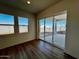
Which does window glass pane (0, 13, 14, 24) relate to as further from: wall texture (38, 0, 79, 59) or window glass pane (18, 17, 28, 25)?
wall texture (38, 0, 79, 59)

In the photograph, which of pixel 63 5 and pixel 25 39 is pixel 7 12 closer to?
pixel 25 39

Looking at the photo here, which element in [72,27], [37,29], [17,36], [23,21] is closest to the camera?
[72,27]

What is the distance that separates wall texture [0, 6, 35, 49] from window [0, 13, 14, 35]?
0.25m

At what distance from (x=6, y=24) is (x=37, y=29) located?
2785mm

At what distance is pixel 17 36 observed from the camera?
427cm

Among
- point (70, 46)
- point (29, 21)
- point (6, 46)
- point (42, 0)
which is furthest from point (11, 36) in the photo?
point (70, 46)

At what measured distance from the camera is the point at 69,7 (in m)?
2.73

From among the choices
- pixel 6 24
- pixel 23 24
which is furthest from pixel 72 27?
pixel 6 24

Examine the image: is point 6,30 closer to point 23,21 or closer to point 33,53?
point 23,21

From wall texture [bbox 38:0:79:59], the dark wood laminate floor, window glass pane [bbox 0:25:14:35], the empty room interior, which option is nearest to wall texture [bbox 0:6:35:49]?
the empty room interior

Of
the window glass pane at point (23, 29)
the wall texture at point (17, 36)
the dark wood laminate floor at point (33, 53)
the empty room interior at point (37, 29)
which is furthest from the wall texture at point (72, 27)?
the window glass pane at point (23, 29)

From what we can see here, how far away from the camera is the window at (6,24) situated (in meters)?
3.48

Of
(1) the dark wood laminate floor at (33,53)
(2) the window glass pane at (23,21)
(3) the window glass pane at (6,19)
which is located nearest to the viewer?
(1) the dark wood laminate floor at (33,53)

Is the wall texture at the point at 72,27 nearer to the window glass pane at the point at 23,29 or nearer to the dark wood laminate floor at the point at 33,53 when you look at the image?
the dark wood laminate floor at the point at 33,53
